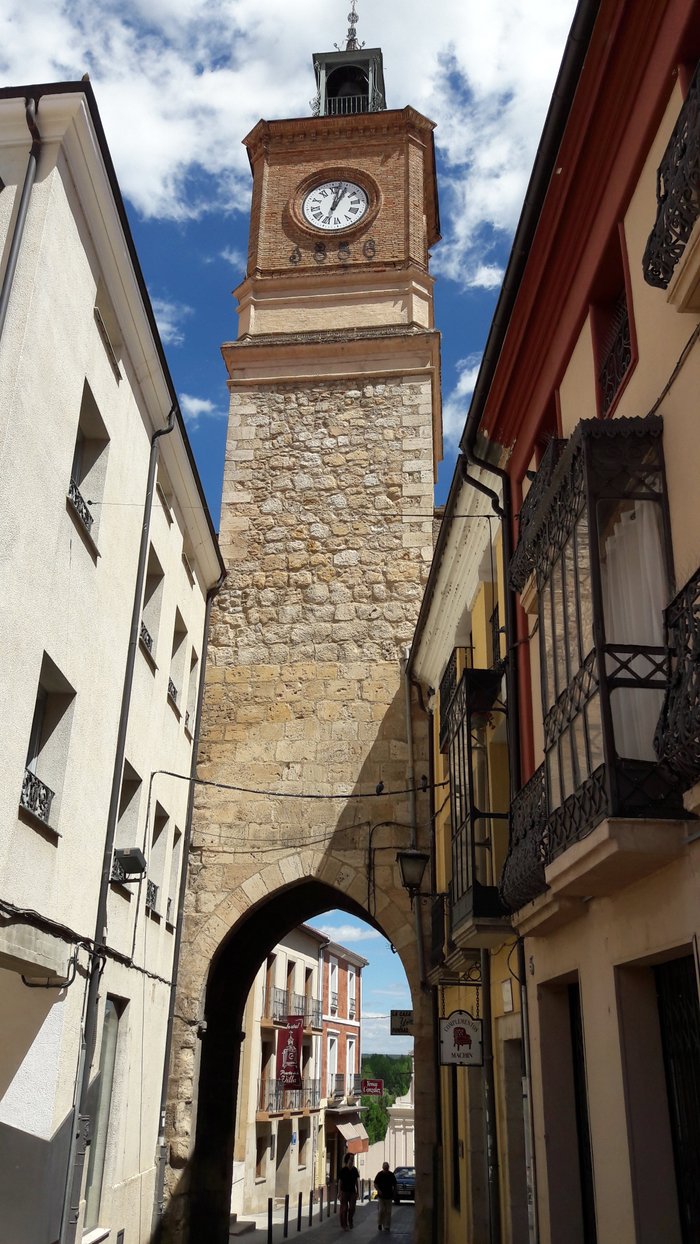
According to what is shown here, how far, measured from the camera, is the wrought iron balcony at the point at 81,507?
7645 mm

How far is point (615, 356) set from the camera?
583 cm

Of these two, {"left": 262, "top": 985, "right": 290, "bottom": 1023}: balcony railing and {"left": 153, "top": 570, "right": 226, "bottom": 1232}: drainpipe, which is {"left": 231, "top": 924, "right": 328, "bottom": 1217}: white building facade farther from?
{"left": 153, "top": 570, "right": 226, "bottom": 1232}: drainpipe

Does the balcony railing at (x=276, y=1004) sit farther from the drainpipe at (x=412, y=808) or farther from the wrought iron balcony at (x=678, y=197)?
the wrought iron balcony at (x=678, y=197)

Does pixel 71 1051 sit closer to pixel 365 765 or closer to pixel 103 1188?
pixel 103 1188

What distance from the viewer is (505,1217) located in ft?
24.9

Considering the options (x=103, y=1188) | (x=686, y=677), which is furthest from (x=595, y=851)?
(x=103, y=1188)

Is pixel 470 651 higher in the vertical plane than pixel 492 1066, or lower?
higher

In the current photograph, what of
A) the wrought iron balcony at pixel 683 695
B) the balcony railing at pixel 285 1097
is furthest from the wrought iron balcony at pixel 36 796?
the balcony railing at pixel 285 1097

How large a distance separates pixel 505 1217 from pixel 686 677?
18.5ft

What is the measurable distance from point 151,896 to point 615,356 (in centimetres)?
738

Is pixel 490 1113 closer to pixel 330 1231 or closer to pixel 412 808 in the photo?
pixel 412 808

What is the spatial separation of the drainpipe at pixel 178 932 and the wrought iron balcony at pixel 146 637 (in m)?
2.37

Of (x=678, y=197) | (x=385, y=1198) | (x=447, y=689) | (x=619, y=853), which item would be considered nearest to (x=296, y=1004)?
(x=385, y=1198)

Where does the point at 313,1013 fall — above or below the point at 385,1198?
above
